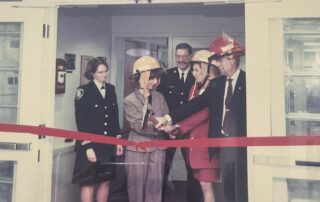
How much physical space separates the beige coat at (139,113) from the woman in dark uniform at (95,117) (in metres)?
0.12

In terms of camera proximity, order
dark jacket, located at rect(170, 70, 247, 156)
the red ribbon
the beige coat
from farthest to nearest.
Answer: the beige coat < dark jacket, located at rect(170, 70, 247, 156) < the red ribbon

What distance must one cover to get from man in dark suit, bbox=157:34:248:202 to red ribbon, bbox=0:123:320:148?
6 centimetres

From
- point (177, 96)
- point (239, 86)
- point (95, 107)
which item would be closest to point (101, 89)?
point (95, 107)

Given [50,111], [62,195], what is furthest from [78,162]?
[50,111]

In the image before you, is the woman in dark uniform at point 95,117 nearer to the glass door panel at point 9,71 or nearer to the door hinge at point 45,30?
the door hinge at point 45,30

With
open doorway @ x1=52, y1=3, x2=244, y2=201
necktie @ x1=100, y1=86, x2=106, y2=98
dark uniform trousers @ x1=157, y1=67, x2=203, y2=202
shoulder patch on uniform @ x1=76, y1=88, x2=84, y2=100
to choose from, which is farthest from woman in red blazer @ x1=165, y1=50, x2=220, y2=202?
shoulder patch on uniform @ x1=76, y1=88, x2=84, y2=100

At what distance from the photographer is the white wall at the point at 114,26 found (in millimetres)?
2420

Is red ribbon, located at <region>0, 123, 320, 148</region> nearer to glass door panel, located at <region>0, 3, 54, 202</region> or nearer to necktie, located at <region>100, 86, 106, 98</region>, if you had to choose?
glass door panel, located at <region>0, 3, 54, 202</region>

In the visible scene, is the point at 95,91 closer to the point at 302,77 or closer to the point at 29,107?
the point at 29,107

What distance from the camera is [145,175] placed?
2363 mm

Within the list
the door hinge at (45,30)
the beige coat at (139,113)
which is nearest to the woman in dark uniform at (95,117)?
the beige coat at (139,113)

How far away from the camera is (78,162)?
244 centimetres

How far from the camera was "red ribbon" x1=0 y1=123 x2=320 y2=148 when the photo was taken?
2081 mm

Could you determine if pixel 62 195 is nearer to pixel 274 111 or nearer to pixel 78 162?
pixel 78 162
